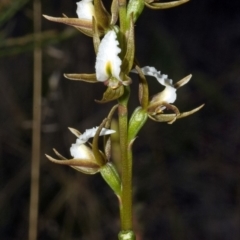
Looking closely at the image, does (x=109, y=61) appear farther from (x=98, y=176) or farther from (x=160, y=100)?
(x=98, y=176)

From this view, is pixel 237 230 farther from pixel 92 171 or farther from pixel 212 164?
pixel 92 171

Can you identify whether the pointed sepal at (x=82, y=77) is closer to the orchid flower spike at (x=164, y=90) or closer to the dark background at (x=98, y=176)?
the orchid flower spike at (x=164, y=90)

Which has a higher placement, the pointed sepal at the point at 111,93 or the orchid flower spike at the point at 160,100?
the orchid flower spike at the point at 160,100

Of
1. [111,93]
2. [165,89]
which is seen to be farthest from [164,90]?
[111,93]

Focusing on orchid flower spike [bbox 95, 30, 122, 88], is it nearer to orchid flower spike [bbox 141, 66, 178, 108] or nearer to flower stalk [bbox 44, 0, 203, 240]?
flower stalk [bbox 44, 0, 203, 240]

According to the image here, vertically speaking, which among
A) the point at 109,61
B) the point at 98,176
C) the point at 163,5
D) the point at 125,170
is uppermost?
the point at 98,176

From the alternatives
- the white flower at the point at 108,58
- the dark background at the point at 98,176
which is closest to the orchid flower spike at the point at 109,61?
the white flower at the point at 108,58

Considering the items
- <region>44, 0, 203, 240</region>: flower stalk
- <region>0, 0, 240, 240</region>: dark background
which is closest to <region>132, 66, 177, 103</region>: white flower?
<region>44, 0, 203, 240</region>: flower stalk
